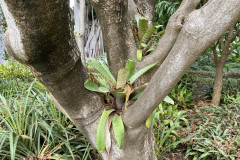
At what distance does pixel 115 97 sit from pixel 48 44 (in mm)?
572

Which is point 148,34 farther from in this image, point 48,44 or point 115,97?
point 48,44

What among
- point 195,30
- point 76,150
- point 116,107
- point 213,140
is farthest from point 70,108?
point 213,140

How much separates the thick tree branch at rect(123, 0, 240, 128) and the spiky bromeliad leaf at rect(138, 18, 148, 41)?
1.56ft

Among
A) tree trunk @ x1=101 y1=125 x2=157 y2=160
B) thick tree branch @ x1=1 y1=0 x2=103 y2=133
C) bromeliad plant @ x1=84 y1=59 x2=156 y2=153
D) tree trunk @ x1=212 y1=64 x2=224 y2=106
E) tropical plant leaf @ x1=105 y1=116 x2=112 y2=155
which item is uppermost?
thick tree branch @ x1=1 y1=0 x2=103 y2=133

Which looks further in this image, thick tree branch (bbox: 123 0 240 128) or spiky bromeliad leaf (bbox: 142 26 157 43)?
spiky bromeliad leaf (bbox: 142 26 157 43)

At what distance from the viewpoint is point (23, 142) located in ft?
4.64

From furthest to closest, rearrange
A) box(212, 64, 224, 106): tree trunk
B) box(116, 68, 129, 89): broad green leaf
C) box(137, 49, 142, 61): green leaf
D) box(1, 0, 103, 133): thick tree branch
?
1. box(212, 64, 224, 106): tree trunk
2. box(137, 49, 142, 61): green leaf
3. box(116, 68, 129, 89): broad green leaf
4. box(1, 0, 103, 133): thick tree branch

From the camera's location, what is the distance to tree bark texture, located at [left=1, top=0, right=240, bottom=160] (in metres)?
0.52

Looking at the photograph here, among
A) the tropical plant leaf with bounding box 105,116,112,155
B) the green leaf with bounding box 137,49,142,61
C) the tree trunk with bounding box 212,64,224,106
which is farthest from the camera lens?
the tree trunk with bounding box 212,64,224,106

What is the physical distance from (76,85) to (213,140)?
1.75 meters

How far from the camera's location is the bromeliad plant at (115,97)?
911 millimetres

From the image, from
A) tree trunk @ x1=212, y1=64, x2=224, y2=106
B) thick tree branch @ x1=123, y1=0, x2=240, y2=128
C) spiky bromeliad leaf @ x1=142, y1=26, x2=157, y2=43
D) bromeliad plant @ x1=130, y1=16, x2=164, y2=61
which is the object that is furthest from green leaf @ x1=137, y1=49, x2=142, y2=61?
tree trunk @ x1=212, y1=64, x2=224, y2=106

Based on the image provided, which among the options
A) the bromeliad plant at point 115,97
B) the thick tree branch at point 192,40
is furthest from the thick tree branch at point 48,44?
the thick tree branch at point 192,40

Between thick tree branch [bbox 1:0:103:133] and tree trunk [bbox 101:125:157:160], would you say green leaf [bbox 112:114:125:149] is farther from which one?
thick tree branch [bbox 1:0:103:133]
